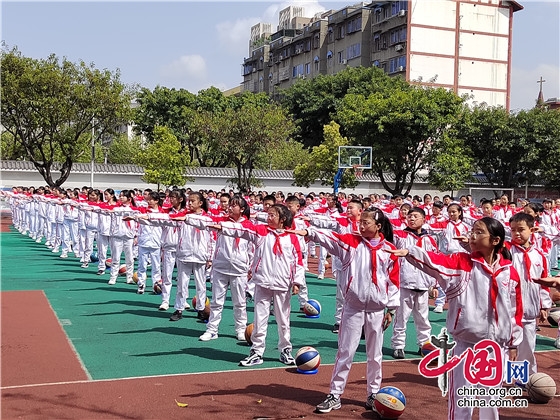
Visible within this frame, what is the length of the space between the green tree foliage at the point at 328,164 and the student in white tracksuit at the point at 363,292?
29.4 meters

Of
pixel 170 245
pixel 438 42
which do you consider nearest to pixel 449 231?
pixel 170 245

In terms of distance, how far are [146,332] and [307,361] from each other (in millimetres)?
3179

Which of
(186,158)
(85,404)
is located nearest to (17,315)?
(85,404)

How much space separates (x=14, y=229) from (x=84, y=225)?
46.7ft

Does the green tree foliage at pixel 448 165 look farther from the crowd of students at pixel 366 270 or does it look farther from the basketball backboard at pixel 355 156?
the crowd of students at pixel 366 270

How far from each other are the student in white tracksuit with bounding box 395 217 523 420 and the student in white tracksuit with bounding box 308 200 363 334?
2.38 meters

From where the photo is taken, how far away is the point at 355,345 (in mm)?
6648

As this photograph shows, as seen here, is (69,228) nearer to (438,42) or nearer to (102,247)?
(102,247)

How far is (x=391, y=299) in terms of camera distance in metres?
7.06

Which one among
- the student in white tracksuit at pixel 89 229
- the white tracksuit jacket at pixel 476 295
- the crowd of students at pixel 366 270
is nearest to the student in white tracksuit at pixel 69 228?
the student in white tracksuit at pixel 89 229

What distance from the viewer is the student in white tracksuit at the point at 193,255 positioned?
35.7 feet

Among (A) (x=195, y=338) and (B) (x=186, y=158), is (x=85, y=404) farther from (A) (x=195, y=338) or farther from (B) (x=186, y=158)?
(B) (x=186, y=158)

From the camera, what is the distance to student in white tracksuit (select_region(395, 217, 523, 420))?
17.7 ft

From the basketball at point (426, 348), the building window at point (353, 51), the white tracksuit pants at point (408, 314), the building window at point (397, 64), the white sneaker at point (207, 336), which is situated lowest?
the white sneaker at point (207, 336)
